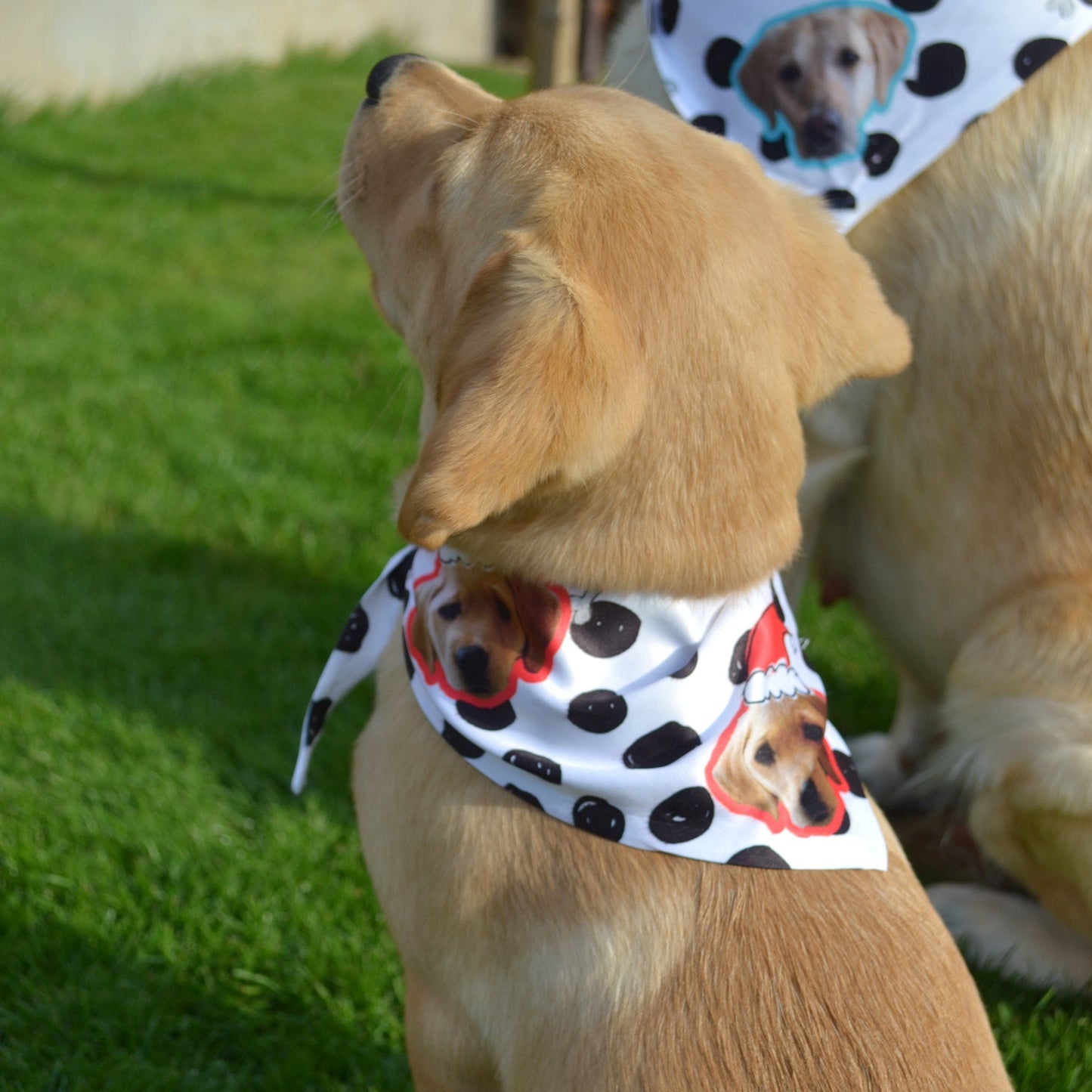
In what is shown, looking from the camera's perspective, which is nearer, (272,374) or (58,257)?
(272,374)

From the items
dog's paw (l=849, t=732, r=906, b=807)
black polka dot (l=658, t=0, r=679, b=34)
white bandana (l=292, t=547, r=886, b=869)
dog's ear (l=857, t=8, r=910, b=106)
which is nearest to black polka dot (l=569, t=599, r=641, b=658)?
white bandana (l=292, t=547, r=886, b=869)

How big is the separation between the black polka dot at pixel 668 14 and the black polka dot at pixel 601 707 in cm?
138

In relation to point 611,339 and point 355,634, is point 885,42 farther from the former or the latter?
point 355,634

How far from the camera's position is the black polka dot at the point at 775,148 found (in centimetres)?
241

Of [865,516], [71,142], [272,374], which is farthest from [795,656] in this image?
[71,142]

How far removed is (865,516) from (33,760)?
7.26 ft

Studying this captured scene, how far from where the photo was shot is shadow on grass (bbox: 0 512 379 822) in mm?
3439

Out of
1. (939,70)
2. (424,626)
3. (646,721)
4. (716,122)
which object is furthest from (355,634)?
(939,70)

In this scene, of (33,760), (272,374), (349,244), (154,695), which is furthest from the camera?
(349,244)

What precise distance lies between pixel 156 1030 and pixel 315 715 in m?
0.74

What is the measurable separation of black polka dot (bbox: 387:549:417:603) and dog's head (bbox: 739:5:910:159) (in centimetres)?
113

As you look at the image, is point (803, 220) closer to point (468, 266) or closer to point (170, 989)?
point (468, 266)

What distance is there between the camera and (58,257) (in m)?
6.81

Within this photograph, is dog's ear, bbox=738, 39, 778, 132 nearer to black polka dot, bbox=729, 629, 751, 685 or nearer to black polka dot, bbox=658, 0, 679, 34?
black polka dot, bbox=658, 0, 679, 34
